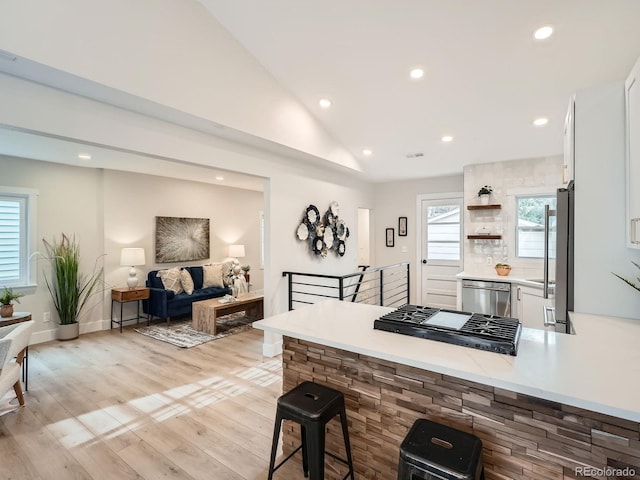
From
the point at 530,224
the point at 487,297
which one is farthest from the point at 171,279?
the point at 530,224

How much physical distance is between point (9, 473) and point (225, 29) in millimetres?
3824

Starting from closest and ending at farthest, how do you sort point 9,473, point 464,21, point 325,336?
point 325,336, point 9,473, point 464,21

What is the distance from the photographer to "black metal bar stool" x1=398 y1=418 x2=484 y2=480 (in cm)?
116

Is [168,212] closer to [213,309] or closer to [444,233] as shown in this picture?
[213,309]

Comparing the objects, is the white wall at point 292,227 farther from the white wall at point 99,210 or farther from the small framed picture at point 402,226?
the white wall at point 99,210

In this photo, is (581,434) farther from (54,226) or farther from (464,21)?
(54,226)

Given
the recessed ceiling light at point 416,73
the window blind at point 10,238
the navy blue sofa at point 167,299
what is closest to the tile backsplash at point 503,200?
the recessed ceiling light at point 416,73

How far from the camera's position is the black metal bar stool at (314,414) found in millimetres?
1554

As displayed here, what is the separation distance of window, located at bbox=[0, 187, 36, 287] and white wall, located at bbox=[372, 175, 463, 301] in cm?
579

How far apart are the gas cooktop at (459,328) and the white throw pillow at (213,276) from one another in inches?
204

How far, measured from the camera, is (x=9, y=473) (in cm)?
209

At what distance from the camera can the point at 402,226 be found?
656 centimetres

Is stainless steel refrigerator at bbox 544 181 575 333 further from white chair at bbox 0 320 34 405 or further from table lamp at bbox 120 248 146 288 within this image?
table lamp at bbox 120 248 146 288

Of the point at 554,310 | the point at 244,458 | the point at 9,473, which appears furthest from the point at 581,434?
the point at 9,473
